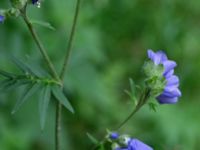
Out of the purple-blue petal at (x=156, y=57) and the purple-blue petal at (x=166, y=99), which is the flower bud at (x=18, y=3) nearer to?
the purple-blue petal at (x=156, y=57)

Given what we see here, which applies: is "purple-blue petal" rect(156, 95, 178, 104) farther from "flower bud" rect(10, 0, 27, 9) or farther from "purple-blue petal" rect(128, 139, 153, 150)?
"flower bud" rect(10, 0, 27, 9)

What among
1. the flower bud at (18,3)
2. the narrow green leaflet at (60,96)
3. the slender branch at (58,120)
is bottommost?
the slender branch at (58,120)

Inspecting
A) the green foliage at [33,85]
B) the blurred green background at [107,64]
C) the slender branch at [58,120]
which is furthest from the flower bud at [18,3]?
the blurred green background at [107,64]

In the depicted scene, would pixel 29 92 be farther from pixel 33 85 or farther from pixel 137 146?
pixel 137 146

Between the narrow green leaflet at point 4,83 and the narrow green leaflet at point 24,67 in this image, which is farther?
the narrow green leaflet at point 24,67

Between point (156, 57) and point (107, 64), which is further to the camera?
point (107, 64)

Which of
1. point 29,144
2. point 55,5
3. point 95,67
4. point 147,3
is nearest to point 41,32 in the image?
point 55,5

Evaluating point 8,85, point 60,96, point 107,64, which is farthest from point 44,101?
point 107,64

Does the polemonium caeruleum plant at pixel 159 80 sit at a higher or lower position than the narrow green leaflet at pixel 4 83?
higher

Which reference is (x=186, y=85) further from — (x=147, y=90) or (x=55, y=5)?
(x=147, y=90)
